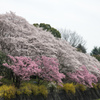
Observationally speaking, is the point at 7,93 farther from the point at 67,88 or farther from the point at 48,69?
the point at 67,88

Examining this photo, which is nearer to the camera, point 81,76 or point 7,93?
point 7,93

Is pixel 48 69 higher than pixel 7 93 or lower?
higher

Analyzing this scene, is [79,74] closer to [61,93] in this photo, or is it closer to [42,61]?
[61,93]

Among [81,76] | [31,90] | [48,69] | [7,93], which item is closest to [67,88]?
[81,76]

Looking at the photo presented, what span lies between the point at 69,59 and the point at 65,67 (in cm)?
93

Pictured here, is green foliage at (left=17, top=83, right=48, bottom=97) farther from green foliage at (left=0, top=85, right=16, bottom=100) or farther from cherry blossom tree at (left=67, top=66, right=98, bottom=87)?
cherry blossom tree at (left=67, top=66, right=98, bottom=87)

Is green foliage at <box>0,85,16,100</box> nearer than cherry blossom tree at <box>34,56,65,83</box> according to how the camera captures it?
Yes

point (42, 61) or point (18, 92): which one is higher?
point (42, 61)

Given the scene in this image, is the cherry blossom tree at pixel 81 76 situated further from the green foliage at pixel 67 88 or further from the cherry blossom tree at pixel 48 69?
the cherry blossom tree at pixel 48 69

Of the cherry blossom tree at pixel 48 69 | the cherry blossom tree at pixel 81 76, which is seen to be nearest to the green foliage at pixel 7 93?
the cherry blossom tree at pixel 48 69

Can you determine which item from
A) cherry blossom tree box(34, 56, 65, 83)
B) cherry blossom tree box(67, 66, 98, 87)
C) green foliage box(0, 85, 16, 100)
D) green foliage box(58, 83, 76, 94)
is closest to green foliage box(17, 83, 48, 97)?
green foliage box(0, 85, 16, 100)

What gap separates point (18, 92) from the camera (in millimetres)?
11016

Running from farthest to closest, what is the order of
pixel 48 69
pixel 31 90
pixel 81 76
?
1. pixel 81 76
2. pixel 48 69
3. pixel 31 90

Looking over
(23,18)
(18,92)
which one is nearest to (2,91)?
(18,92)
